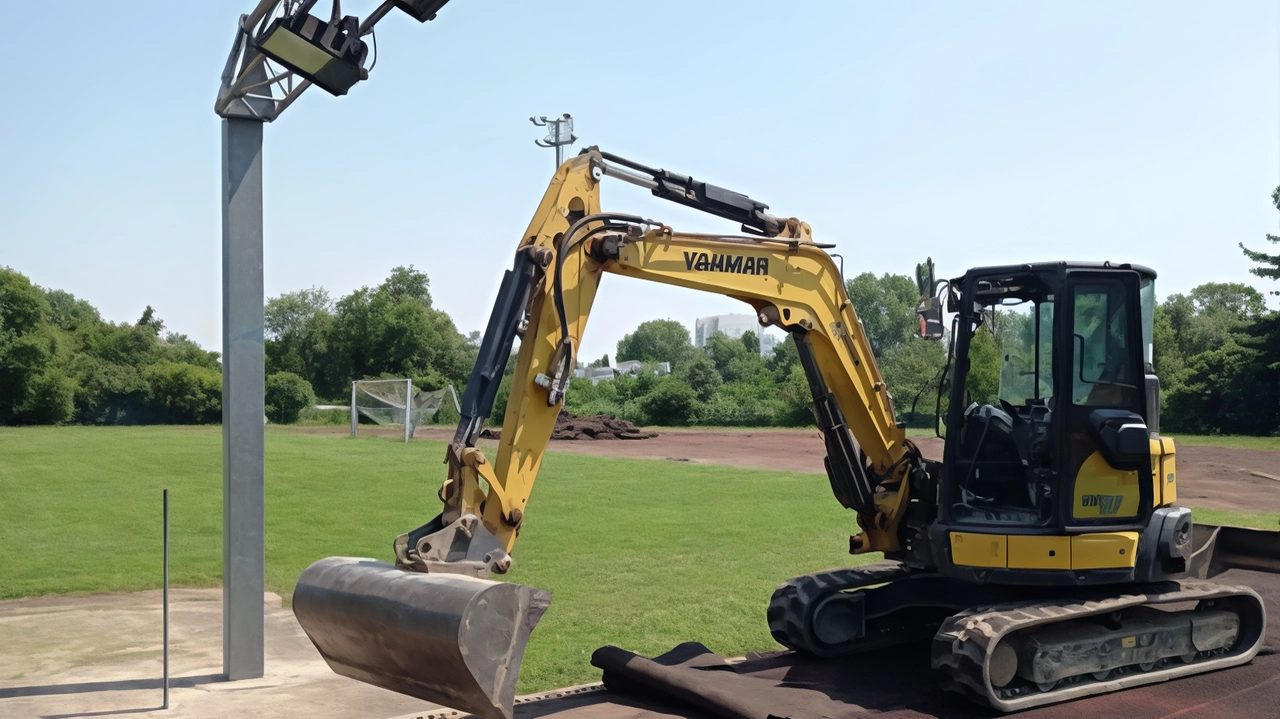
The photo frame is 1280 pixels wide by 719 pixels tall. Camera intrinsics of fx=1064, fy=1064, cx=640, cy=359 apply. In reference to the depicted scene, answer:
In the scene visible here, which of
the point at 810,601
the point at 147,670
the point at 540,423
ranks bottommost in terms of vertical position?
the point at 147,670

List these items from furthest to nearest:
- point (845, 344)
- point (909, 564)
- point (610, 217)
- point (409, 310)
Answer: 1. point (409, 310)
2. point (909, 564)
3. point (845, 344)
4. point (610, 217)

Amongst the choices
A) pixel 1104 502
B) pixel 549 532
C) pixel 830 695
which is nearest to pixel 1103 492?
pixel 1104 502

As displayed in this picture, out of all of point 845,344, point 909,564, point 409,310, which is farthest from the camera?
point 409,310

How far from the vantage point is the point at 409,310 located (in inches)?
3044

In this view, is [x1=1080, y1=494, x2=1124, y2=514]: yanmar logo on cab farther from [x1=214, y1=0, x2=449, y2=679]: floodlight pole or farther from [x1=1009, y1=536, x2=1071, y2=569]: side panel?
[x1=214, y1=0, x2=449, y2=679]: floodlight pole

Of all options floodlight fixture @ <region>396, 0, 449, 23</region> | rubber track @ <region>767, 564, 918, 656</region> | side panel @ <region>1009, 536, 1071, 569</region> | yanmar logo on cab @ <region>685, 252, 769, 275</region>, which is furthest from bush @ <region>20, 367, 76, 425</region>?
side panel @ <region>1009, 536, 1071, 569</region>

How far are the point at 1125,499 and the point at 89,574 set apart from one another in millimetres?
13191

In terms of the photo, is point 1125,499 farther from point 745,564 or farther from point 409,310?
point 409,310

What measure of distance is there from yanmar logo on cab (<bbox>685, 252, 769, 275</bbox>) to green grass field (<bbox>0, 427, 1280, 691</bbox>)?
12.2ft

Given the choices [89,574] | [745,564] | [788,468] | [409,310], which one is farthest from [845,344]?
[409,310]

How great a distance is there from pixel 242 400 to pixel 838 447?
531cm

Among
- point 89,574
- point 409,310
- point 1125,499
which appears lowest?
point 89,574

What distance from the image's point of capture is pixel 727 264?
820 cm

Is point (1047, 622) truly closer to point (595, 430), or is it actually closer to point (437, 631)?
point (437, 631)
